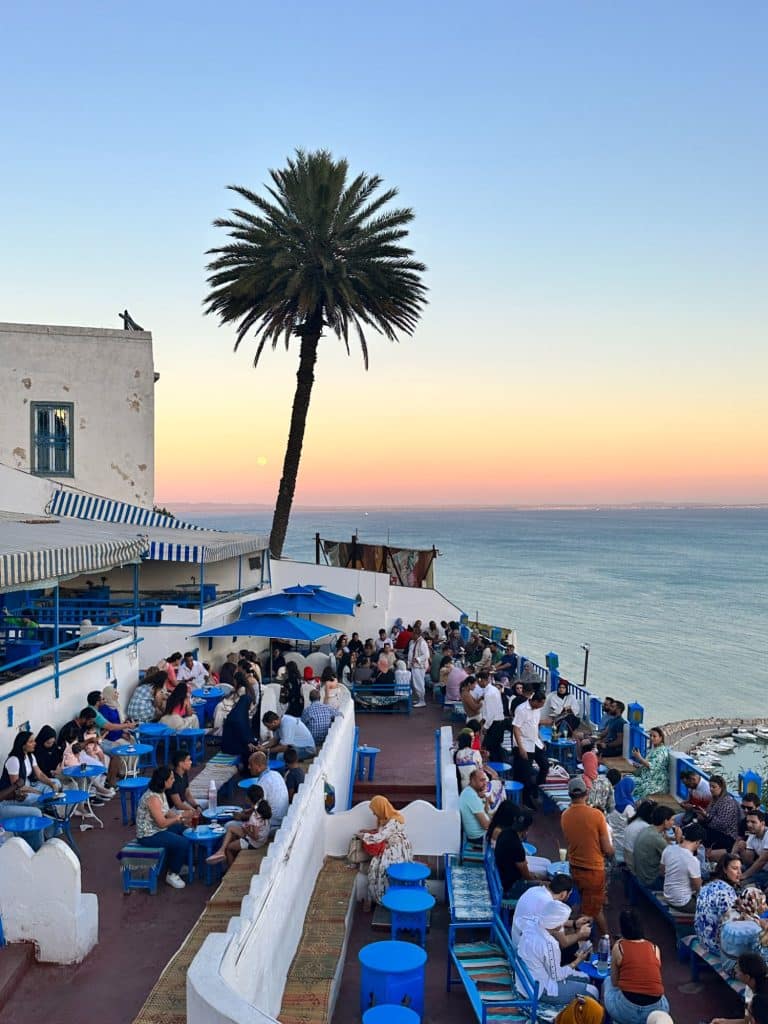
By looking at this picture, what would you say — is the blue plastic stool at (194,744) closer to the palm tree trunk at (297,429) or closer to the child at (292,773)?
the child at (292,773)

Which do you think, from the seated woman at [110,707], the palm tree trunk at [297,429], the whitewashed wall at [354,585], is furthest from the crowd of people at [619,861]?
the palm tree trunk at [297,429]

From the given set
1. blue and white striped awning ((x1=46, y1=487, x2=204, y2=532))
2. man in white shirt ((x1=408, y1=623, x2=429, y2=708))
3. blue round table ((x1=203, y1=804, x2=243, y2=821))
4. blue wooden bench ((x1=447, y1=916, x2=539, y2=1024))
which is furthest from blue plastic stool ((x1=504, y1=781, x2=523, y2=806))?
blue and white striped awning ((x1=46, y1=487, x2=204, y2=532))

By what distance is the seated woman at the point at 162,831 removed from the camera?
9742 millimetres

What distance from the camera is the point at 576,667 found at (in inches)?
2630

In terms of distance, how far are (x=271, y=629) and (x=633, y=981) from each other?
12.3 meters

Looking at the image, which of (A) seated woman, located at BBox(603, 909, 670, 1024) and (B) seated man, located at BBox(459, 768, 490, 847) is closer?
(A) seated woman, located at BBox(603, 909, 670, 1024)

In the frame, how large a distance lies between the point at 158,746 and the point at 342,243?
21.4 m

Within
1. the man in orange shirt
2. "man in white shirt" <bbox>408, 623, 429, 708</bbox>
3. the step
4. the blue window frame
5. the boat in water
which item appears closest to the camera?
the step

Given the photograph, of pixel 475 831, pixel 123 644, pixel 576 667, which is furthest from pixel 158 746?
pixel 576 667

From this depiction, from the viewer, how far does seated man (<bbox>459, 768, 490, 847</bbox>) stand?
11.0 meters

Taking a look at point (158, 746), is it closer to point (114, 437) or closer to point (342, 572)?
point (114, 437)

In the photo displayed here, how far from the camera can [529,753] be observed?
1402 cm

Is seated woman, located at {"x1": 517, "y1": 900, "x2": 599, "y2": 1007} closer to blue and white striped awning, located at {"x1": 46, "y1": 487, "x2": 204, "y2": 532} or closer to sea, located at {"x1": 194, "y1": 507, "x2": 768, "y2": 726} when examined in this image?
blue and white striped awning, located at {"x1": 46, "y1": 487, "x2": 204, "y2": 532}

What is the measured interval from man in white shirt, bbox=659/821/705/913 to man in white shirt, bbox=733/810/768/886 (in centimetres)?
50
